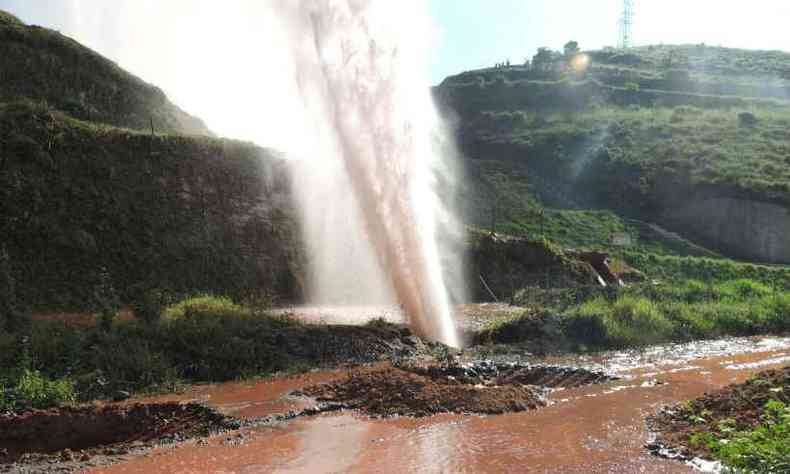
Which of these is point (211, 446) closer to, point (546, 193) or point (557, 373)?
point (557, 373)

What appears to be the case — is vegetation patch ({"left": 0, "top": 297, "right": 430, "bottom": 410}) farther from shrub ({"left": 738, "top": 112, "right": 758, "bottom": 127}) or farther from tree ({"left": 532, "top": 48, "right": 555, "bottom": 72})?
tree ({"left": 532, "top": 48, "right": 555, "bottom": 72})

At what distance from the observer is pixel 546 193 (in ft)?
196

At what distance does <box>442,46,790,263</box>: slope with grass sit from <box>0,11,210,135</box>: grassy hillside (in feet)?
85.9

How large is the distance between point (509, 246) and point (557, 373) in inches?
811

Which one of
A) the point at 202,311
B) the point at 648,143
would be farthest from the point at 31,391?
the point at 648,143

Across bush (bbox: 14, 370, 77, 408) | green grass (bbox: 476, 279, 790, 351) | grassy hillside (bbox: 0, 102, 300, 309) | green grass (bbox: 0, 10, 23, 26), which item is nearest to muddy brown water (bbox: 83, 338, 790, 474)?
bush (bbox: 14, 370, 77, 408)

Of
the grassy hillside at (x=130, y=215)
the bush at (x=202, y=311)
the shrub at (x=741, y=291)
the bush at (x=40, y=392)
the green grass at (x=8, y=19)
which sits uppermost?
the green grass at (x=8, y=19)

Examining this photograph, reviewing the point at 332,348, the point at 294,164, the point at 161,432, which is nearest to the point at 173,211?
the point at 294,164

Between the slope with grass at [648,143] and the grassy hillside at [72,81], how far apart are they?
85.9ft

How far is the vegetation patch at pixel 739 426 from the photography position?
22.1 feet

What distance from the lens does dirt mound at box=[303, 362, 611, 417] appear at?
10992mm

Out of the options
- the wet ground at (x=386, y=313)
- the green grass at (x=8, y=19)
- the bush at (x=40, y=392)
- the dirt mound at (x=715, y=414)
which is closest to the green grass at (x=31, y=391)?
the bush at (x=40, y=392)

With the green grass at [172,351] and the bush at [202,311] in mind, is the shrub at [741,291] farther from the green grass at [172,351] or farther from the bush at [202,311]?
the bush at [202,311]

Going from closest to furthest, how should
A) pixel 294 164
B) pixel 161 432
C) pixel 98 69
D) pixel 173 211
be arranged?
pixel 161 432 < pixel 173 211 < pixel 294 164 < pixel 98 69
